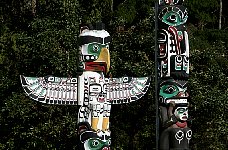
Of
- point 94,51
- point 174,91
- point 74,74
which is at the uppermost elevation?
point 94,51

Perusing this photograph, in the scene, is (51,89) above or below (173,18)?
below

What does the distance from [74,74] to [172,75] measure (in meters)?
3.05

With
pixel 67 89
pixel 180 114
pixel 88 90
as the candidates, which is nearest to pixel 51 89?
pixel 67 89

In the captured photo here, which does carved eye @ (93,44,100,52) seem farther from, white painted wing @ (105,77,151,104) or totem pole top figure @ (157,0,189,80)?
totem pole top figure @ (157,0,189,80)

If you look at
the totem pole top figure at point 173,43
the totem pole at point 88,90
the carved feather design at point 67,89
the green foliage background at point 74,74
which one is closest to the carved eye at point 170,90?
the totem pole top figure at point 173,43

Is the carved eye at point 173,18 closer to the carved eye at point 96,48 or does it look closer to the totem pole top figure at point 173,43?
the totem pole top figure at point 173,43

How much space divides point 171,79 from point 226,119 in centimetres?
329

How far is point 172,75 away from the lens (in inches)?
389

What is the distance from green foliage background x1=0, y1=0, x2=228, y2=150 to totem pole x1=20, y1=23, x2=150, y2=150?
269 cm

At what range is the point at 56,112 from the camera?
1257 centimetres

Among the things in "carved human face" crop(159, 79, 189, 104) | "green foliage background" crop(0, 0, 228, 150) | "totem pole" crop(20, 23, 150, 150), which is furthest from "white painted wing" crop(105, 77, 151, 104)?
"green foliage background" crop(0, 0, 228, 150)

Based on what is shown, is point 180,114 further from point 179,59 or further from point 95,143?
point 95,143

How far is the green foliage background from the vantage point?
12242mm

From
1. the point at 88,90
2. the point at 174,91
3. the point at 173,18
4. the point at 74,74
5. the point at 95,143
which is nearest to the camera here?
the point at 95,143
